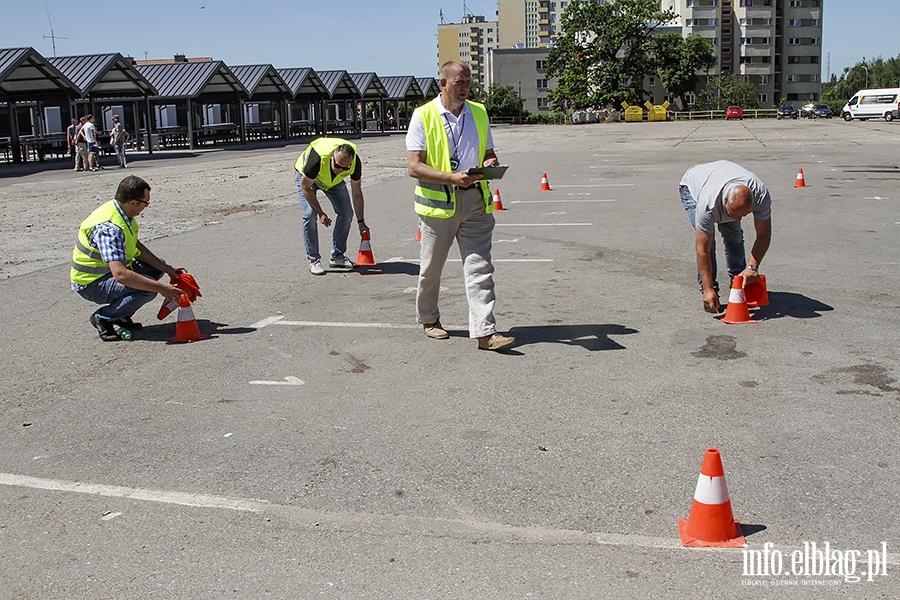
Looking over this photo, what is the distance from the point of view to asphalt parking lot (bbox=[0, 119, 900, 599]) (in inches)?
142

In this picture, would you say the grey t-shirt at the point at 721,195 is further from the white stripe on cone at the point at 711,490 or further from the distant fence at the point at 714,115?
the distant fence at the point at 714,115

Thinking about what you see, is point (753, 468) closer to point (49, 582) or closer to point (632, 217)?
point (49, 582)

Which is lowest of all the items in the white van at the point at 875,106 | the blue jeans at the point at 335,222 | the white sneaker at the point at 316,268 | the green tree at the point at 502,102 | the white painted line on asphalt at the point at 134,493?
the white painted line on asphalt at the point at 134,493

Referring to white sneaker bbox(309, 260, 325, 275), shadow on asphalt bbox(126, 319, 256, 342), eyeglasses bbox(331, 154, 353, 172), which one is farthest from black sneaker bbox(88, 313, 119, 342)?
eyeglasses bbox(331, 154, 353, 172)

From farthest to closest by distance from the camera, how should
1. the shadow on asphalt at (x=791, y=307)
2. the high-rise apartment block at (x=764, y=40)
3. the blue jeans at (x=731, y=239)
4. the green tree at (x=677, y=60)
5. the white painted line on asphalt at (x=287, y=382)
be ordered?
1. the high-rise apartment block at (x=764, y=40)
2. the green tree at (x=677, y=60)
3. the blue jeans at (x=731, y=239)
4. the shadow on asphalt at (x=791, y=307)
5. the white painted line on asphalt at (x=287, y=382)

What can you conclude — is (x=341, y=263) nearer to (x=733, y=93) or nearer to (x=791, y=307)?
(x=791, y=307)

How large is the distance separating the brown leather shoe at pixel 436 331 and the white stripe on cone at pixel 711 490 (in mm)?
3627

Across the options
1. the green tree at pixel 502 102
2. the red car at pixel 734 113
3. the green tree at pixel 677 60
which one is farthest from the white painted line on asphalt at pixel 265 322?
the green tree at pixel 677 60

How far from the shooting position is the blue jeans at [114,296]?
726 centimetres

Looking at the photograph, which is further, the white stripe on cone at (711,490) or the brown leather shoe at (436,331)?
the brown leather shoe at (436,331)

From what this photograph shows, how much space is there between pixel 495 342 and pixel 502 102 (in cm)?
9492

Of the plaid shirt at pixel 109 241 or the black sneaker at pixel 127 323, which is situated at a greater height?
the plaid shirt at pixel 109 241

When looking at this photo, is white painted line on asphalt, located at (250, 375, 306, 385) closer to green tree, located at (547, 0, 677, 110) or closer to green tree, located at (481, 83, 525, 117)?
green tree, located at (481, 83, 525, 117)

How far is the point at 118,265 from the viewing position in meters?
6.98
